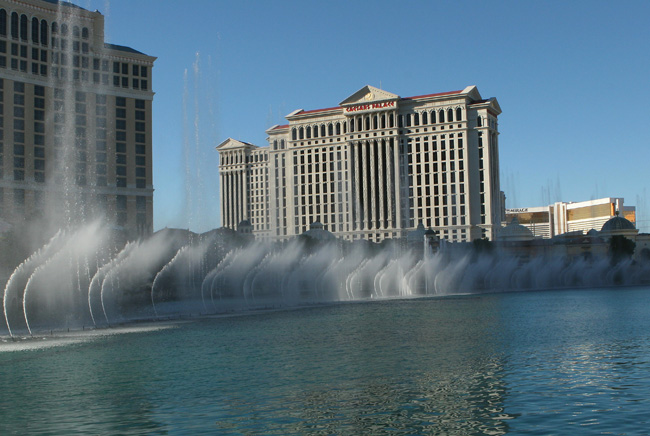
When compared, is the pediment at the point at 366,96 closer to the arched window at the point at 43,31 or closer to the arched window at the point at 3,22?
the arched window at the point at 43,31

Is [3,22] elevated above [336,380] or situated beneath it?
elevated above

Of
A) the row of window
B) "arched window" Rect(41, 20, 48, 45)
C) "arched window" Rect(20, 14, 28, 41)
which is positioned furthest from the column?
"arched window" Rect(20, 14, 28, 41)

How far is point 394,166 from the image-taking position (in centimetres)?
15725

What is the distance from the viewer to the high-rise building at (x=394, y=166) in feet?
497

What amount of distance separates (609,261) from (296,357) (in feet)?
308

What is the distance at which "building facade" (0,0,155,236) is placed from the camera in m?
104

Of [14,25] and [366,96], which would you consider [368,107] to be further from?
[14,25]

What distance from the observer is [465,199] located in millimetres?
151750

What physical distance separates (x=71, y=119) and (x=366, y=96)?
227 feet

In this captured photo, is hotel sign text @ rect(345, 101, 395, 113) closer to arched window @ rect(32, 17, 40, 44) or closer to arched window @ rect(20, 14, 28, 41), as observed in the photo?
arched window @ rect(32, 17, 40, 44)

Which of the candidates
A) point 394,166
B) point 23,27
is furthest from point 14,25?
point 394,166

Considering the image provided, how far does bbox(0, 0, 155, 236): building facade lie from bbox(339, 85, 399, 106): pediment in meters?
52.7

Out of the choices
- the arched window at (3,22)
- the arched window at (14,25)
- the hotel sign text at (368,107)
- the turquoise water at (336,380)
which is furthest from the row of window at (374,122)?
the turquoise water at (336,380)

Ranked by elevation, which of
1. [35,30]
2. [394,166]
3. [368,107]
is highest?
[35,30]
